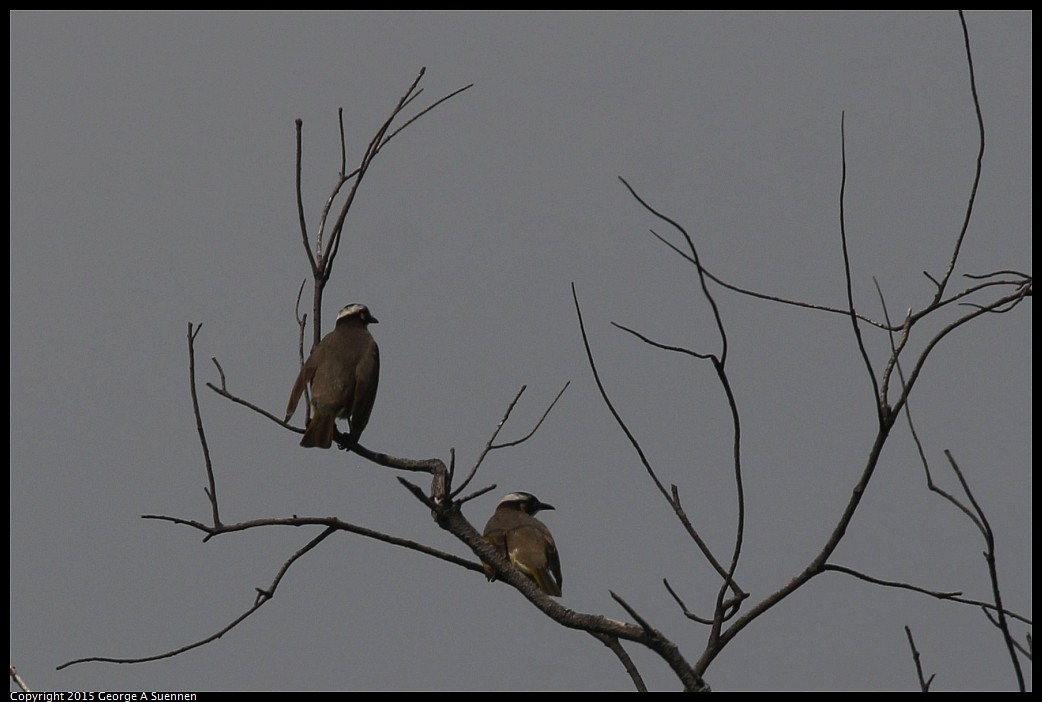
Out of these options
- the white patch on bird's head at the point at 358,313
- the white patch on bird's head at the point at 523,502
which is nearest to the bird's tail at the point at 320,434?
the white patch on bird's head at the point at 358,313

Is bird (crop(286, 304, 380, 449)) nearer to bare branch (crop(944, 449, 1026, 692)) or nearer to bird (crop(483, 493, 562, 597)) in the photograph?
bird (crop(483, 493, 562, 597))

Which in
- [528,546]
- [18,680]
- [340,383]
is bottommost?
[18,680]

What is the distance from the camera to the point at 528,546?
8.69 metres

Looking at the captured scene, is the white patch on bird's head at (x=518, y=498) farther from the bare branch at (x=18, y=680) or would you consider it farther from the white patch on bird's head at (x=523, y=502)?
the bare branch at (x=18, y=680)

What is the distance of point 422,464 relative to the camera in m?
5.02

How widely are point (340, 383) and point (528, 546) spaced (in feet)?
7.91

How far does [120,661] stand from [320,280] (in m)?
1.87

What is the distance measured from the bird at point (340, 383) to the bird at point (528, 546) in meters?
1.81

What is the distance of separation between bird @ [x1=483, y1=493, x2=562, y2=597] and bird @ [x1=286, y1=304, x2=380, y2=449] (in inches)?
71.1

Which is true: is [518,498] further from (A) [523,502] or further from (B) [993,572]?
(B) [993,572]

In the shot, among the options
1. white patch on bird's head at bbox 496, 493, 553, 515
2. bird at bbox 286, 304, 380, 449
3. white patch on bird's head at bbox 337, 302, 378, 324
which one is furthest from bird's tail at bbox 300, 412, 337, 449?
white patch on bird's head at bbox 496, 493, 553, 515

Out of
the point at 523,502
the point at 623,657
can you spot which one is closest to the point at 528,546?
the point at 523,502

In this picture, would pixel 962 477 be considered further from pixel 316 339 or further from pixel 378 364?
pixel 378 364

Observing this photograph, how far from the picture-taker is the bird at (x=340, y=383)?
6562 mm
